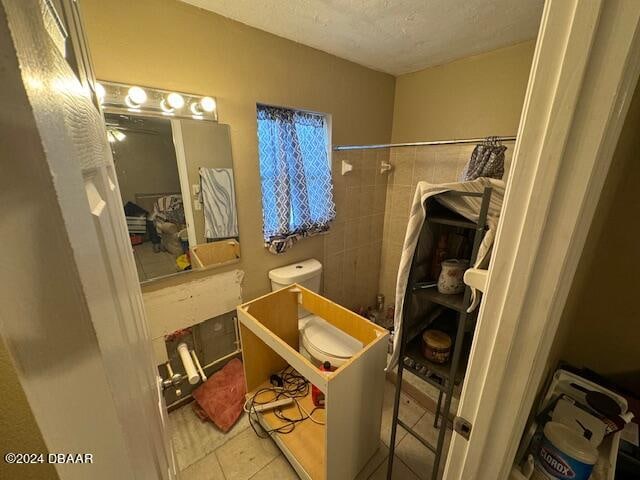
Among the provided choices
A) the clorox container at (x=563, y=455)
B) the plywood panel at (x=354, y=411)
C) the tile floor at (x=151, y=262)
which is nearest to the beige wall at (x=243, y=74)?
the tile floor at (x=151, y=262)

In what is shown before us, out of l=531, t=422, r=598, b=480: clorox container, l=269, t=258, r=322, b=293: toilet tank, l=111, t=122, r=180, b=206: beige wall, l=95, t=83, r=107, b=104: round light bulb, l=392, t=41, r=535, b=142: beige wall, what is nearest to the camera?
l=531, t=422, r=598, b=480: clorox container

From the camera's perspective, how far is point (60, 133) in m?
0.19

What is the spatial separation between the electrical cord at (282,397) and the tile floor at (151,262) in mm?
918

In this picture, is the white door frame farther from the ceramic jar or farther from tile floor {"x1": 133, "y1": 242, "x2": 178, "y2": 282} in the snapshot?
tile floor {"x1": 133, "y1": 242, "x2": 178, "y2": 282}

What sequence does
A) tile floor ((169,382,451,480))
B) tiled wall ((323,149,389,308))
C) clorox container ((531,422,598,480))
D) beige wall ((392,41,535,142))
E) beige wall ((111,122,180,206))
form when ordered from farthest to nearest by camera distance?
tiled wall ((323,149,389,308)) < beige wall ((392,41,535,142)) < tile floor ((169,382,451,480)) < beige wall ((111,122,180,206)) < clorox container ((531,422,598,480))

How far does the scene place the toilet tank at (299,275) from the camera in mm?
1671

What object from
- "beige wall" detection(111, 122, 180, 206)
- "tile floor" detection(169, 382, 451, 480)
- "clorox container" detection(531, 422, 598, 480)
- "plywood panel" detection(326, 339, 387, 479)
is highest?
"beige wall" detection(111, 122, 180, 206)

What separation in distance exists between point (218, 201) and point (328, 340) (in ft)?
3.39

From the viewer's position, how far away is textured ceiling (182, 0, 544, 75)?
117cm

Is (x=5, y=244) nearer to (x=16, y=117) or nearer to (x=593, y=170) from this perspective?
(x=16, y=117)

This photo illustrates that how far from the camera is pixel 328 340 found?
4.75 feet

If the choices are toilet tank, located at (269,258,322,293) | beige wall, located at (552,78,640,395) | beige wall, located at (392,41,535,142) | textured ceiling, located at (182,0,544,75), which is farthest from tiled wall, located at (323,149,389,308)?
beige wall, located at (552,78,640,395)

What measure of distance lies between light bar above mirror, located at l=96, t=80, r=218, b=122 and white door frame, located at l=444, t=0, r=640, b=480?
1372 millimetres

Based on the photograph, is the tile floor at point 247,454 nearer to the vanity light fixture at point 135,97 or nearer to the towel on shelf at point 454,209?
the towel on shelf at point 454,209
